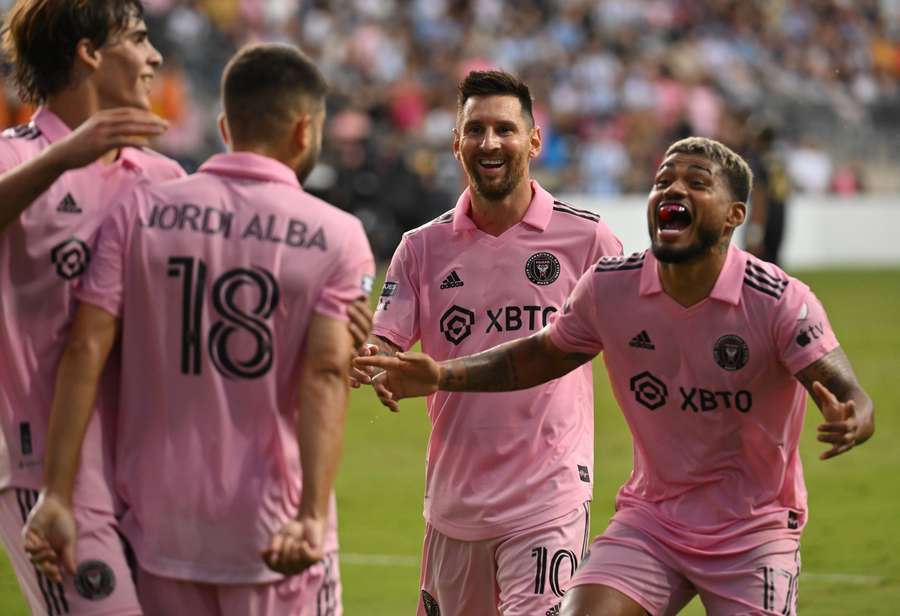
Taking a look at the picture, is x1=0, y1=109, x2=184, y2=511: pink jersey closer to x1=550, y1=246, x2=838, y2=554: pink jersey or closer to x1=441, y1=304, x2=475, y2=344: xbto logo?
x1=550, y1=246, x2=838, y2=554: pink jersey

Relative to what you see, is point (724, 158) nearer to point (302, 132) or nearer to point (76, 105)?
point (302, 132)

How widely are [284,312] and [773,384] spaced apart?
79.2 inches

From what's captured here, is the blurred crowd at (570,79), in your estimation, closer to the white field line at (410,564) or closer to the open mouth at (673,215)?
the white field line at (410,564)

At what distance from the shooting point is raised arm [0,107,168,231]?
4594 mm

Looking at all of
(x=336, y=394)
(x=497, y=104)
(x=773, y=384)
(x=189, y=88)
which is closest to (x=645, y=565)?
(x=773, y=384)

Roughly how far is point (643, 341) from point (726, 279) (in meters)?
Result: 0.38

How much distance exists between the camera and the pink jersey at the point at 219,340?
15.1ft

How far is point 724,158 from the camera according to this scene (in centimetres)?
593

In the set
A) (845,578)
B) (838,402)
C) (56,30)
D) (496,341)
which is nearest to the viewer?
(56,30)

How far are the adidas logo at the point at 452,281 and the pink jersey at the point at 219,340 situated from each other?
2.36 metres

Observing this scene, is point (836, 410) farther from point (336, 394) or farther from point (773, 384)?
point (336, 394)

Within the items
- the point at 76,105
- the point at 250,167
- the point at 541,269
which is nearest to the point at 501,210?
the point at 541,269

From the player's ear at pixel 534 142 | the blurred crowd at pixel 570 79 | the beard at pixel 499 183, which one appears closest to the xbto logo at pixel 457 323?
the beard at pixel 499 183

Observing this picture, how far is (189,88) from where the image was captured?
87.4 ft
